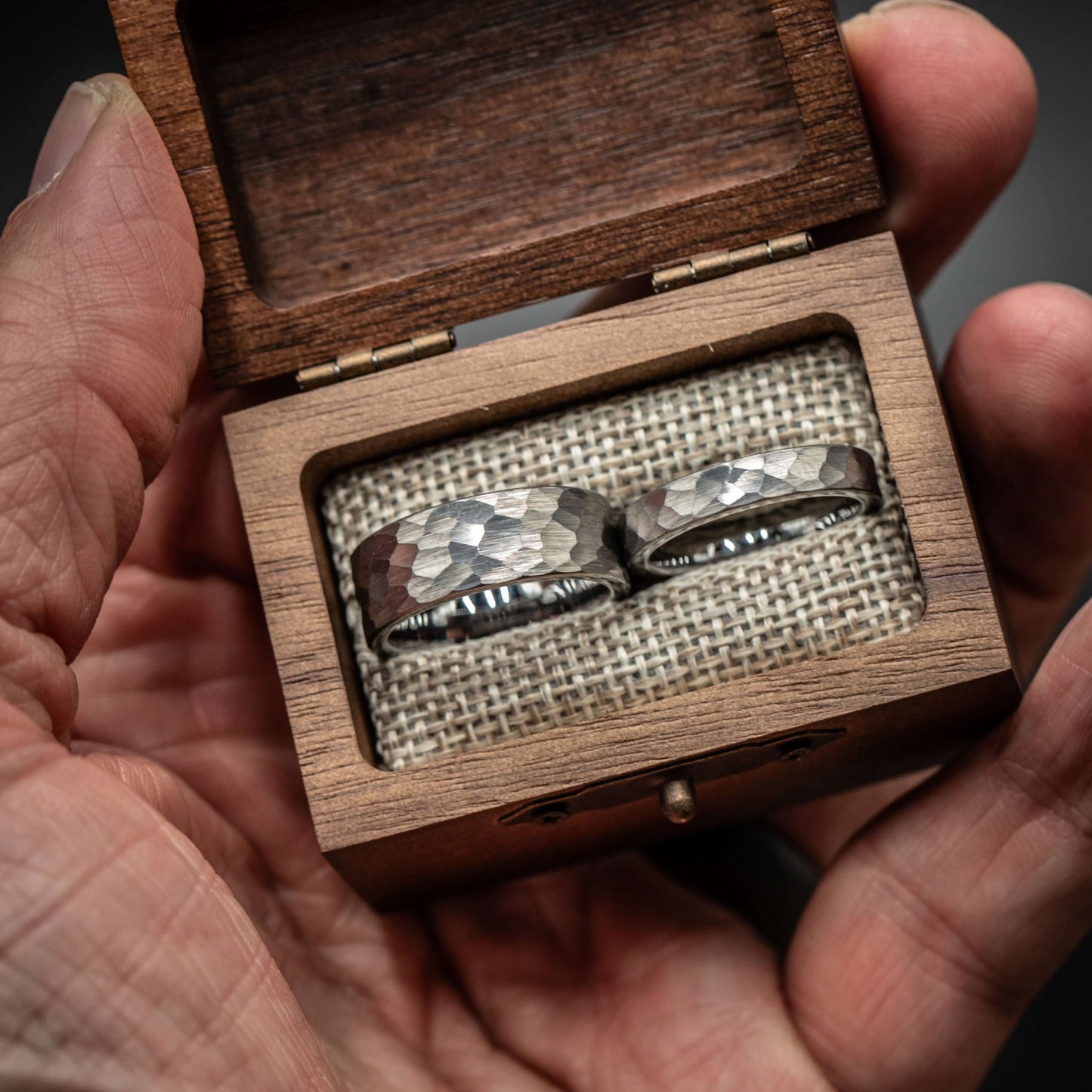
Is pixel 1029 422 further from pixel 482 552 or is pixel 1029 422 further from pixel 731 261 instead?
pixel 482 552

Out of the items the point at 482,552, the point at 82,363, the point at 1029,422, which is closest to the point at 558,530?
the point at 482,552

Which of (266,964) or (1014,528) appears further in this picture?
(1014,528)

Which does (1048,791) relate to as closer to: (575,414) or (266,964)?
(575,414)

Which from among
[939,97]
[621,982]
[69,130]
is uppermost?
[69,130]

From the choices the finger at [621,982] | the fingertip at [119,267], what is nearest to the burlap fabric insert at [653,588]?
the fingertip at [119,267]

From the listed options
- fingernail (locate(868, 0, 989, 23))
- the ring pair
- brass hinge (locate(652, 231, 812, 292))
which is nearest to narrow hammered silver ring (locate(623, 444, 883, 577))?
the ring pair

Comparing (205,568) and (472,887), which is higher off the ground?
(205,568)

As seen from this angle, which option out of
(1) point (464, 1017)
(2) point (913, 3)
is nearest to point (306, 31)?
(2) point (913, 3)
